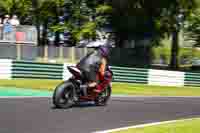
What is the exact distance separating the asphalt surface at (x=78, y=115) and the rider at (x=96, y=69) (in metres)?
0.57

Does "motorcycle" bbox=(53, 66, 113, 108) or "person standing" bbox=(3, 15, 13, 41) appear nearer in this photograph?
"motorcycle" bbox=(53, 66, 113, 108)

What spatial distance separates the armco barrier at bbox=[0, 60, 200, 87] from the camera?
80.4 ft

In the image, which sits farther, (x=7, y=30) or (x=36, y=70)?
(x=7, y=30)

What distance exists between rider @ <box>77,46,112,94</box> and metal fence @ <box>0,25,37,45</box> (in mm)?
17155

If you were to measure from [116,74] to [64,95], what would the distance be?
15.3 m

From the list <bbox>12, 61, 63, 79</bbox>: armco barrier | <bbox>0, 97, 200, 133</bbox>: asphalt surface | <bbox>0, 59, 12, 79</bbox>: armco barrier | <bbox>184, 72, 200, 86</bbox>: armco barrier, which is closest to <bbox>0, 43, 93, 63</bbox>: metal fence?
<bbox>12, 61, 63, 79</bbox>: armco barrier

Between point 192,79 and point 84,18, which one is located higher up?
point 84,18

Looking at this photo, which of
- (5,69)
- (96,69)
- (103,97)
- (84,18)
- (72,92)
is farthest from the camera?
(84,18)

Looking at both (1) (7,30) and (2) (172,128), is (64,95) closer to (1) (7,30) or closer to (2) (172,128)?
(2) (172,128)

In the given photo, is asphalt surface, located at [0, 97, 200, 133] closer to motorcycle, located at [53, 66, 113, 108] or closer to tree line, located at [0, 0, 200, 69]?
motorcycle, located at [53, 66, 113, 108]

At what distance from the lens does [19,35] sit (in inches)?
1265

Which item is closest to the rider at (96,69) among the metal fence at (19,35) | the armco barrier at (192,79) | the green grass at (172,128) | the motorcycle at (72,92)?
the motorcycle at (72,92)

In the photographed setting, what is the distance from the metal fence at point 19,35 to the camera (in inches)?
1226

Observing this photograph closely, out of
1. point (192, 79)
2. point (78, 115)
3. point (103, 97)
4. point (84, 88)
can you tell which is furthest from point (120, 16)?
point (78, 115)
